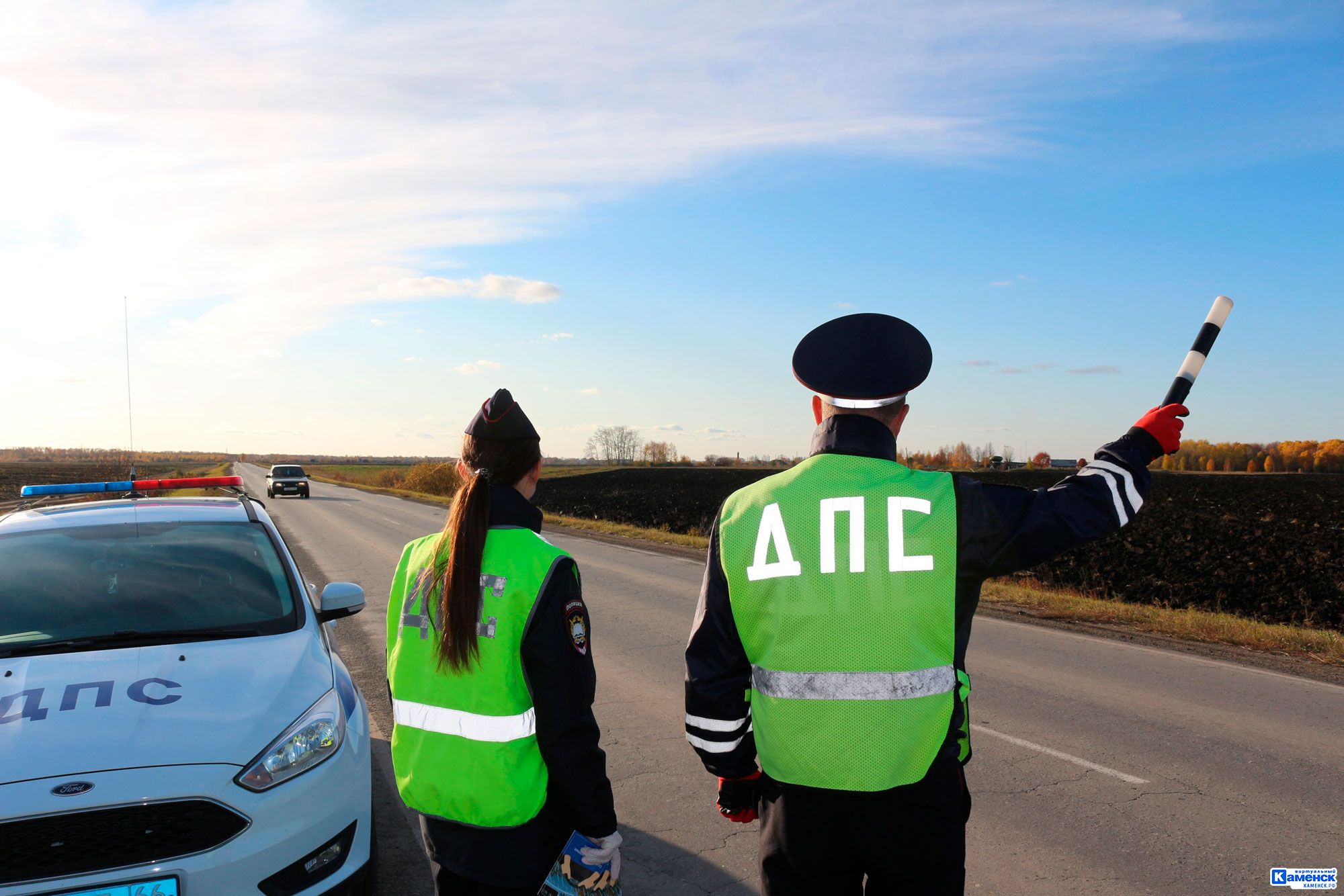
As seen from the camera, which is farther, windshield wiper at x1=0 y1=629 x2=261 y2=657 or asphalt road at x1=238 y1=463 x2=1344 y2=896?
asphalt road at x1=238 y1=463 x2=1344 y2=896

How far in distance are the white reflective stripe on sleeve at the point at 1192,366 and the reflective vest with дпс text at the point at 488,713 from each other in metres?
1.74

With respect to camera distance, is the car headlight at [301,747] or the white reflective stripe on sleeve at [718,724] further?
the car headlight at [301,747]

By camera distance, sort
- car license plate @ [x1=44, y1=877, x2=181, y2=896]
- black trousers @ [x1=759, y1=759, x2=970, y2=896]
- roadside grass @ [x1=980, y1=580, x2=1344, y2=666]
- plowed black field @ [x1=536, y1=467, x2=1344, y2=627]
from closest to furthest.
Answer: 1. black trousers @ [x1=759, y1=759, x2=970, y2=896]
2. car license plate @ [x1=44, y1=877, x2=181, y2=896]
3. roadside grass @ [x1=980, y1=580, x2=1344, y2=666]
4. plowed black field @ [x1=536, y1=467, x2=1344, y2=627]

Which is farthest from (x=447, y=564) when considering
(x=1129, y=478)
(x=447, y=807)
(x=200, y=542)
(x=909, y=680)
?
(x=200, y=542)

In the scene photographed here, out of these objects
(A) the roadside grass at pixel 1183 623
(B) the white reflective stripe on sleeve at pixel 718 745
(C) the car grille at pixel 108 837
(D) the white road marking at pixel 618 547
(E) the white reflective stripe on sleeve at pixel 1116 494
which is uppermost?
(E) the white reflective stripe on sleeve at pixel 1116 494

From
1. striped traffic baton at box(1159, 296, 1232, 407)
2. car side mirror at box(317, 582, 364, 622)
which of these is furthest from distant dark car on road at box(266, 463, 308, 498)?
striped traffic baton at box(1159, 296, 1232, 407)

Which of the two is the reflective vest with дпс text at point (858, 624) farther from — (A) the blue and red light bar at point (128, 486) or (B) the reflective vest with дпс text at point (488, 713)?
(A) the blue and red light bar at point (128, 486)

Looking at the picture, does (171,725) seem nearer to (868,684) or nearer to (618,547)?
(868,684)

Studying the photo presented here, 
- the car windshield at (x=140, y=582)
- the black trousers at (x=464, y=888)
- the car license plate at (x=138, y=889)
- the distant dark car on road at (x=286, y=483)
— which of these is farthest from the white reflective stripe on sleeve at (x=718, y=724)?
the distant dark car on road at (x=286, y=483)

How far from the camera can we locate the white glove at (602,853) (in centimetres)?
215

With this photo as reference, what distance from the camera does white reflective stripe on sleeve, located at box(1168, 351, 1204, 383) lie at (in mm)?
2299

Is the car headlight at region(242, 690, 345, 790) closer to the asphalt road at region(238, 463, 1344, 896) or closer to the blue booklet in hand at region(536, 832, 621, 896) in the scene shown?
the asphalt road at region(238, 463, 1344, 896)

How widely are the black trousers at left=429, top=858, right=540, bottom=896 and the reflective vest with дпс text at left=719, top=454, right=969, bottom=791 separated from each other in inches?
28.4

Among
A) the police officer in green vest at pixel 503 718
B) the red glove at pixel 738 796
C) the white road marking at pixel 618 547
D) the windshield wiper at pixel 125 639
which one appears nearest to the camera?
the police officer in green vest at pixel 503 718
